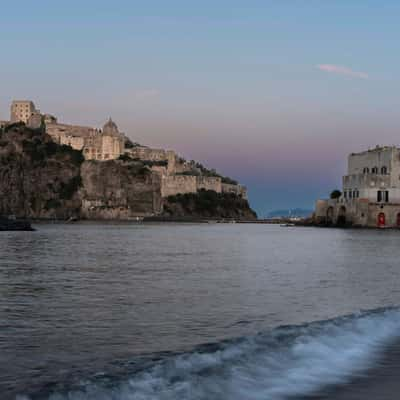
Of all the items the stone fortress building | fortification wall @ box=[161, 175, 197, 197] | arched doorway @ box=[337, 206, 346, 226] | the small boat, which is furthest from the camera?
fortification wall @ box=[161, 175, 197, 197]

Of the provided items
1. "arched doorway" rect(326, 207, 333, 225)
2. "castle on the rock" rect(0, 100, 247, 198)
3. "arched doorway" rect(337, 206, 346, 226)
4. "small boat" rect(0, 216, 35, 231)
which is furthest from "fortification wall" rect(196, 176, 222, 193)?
"small boat" rect(0, 216, 35, 231)

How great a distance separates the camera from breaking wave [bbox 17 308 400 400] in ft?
20.0

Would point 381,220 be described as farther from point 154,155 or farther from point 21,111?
point 21,111

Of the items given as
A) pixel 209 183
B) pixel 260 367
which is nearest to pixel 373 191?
pixel 209 183

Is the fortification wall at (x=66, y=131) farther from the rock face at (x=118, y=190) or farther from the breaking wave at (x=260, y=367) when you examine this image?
the breaking wave at (x=260, y=367)

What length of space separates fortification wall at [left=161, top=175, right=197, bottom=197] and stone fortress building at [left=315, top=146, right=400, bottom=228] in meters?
42.4

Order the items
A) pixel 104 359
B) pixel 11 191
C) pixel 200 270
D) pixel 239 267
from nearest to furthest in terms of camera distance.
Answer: pixel 104 359 < pixel 200 270 < pixel 239 267 < pixel 11 191

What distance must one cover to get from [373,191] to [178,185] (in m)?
48.7

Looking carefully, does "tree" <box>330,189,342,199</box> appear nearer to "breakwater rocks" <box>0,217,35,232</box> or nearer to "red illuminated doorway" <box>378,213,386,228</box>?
"red illuminated doorway" <box>378,213,386,228</box>

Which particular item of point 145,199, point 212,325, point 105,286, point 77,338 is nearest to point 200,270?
point 105,286

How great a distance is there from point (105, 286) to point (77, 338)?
21.1 ft

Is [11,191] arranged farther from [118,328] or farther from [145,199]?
[118,328]

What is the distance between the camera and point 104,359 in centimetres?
739

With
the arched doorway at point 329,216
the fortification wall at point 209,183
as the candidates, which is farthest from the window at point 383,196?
the fortification wall at point 209,183
